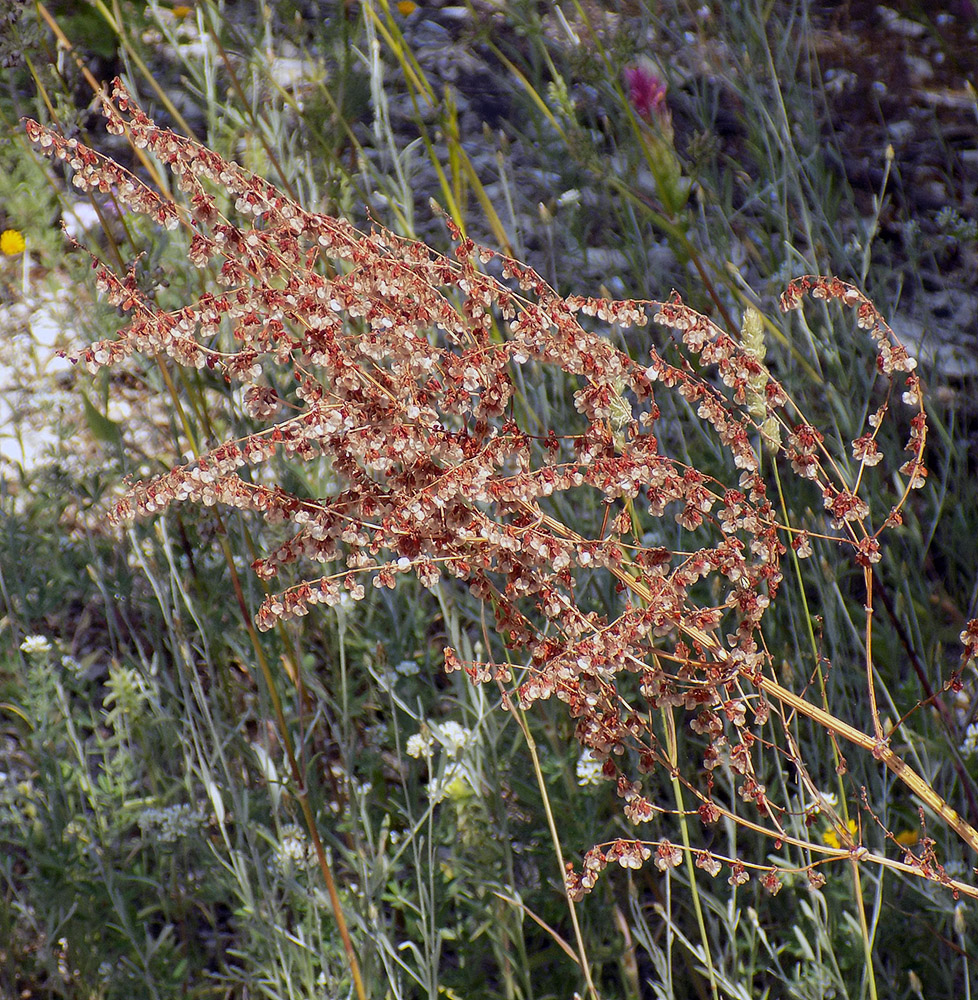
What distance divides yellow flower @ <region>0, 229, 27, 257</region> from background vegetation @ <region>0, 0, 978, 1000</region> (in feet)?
1.82

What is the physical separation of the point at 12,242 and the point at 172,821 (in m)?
2.19

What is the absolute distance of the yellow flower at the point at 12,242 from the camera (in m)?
3.24

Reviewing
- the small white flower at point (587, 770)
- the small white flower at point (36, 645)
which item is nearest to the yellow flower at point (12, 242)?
the small white flower at point (36, 645)

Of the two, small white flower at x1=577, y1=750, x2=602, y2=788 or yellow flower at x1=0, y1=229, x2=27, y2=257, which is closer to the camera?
small white flower at x1=577, y1=750, x2=602, y2=788

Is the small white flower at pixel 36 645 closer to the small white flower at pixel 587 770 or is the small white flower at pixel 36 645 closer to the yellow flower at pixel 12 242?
the small white flower at pixel 587 770

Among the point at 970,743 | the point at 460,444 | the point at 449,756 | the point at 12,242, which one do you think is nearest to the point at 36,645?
the point at 449,756

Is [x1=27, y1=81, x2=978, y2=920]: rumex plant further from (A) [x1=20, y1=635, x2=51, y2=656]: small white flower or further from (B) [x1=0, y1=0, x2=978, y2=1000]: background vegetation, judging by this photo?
(A) [x1=20, y1=635, x2=51, y2=656]: small white flower

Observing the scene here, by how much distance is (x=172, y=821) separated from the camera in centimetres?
178

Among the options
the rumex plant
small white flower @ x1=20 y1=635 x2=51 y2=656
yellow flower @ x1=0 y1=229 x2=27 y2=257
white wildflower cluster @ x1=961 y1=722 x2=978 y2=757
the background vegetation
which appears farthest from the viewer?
yellow flower @ x1=0 y1=229 x2=27 y2=257

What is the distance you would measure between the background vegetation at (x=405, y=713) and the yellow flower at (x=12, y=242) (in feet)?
1.82

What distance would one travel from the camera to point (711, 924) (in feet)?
5.76

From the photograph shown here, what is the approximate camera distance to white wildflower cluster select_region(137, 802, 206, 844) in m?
1.76

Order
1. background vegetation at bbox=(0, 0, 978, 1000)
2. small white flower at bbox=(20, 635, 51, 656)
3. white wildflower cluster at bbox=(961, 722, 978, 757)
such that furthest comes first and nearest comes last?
small white flower at bbox=(20, 635, 51, 656)
white wildflower cluster at bbox=(961, 722, 978, 757)
background vegetation at bbox=(0, 0, 978, 1000)

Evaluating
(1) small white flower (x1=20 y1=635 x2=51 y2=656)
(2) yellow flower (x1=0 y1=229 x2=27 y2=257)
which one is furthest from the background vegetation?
(2) yellow flower (x1=0 y1=229 x2=27 y2=257)
